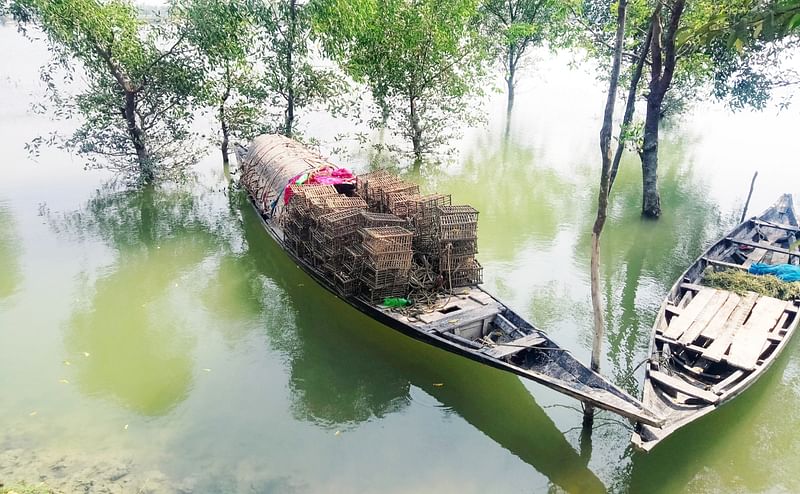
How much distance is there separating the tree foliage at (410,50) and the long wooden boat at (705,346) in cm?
1017

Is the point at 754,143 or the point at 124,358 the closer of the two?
the point at 124,358

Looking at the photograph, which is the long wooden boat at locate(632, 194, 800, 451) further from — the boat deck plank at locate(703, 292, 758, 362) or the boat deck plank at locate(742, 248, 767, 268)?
the boat deck plank at locate(742, 248, 767, 268)

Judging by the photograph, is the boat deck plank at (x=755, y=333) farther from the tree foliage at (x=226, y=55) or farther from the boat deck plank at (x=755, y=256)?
the tree foliage at (x=226, y=55)

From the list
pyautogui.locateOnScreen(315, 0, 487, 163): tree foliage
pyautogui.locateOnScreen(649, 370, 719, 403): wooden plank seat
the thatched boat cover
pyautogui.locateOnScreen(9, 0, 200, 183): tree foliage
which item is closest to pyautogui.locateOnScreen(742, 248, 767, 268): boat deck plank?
pyautogui.locateOnScreen(649, 370, 719, 403): wooden plank seat

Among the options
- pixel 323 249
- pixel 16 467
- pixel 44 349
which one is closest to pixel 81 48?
pixel 44 349

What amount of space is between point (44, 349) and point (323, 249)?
4838 mm

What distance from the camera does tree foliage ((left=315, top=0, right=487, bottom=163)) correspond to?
15328 millimetres

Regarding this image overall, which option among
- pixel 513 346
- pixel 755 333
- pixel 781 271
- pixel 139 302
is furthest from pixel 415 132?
pixel 755 333

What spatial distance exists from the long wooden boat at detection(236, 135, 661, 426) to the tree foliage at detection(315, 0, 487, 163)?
8.16 meters

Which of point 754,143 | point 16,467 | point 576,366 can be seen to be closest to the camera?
point 16,467

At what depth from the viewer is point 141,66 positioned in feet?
47.4

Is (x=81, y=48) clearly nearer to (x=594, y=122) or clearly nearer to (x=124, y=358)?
(x=124, y=358)

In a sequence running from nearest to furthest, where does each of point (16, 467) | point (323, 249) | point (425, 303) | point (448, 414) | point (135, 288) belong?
point (16, 467) < point (448, 414) < point (425, 303) < point (323, 249) < point (135, 288)

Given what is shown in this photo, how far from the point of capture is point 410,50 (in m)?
16.4
